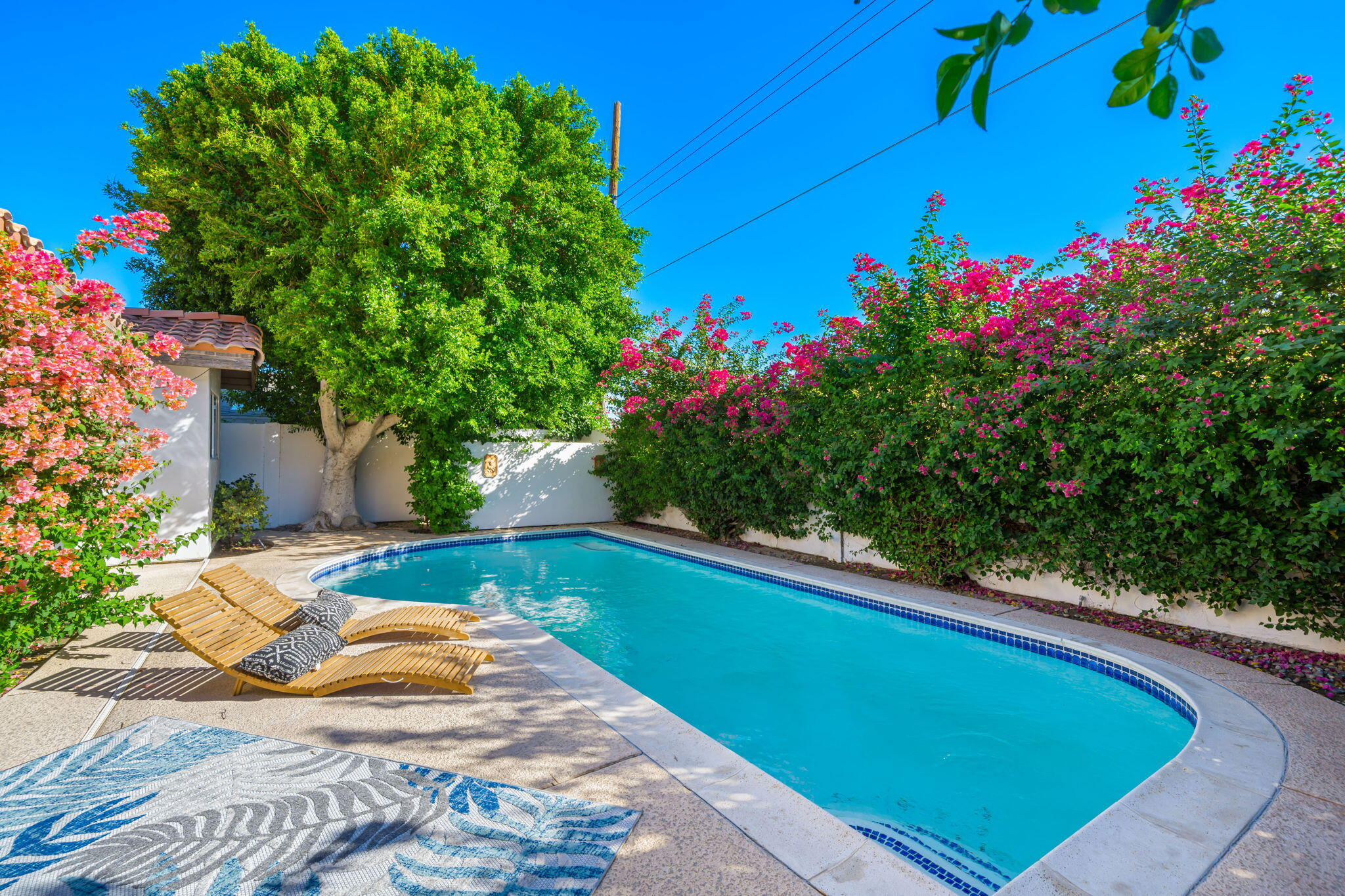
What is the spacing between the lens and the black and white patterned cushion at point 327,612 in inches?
215

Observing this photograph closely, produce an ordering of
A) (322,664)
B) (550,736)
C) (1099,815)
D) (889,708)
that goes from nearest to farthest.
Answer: (1099,815), (550,736), (322,664), (889,708)

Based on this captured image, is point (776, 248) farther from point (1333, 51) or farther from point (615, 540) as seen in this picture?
point (1333, 51)

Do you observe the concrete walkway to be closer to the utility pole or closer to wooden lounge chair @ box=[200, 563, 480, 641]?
wooden lounge chair @ box=[200, 563, 480, 641]

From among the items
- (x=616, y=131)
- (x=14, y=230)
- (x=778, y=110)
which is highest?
(x=616, y=131)

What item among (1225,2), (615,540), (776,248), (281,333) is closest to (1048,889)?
(1225,2)

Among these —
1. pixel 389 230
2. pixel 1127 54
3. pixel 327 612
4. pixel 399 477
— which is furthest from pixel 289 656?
pixel 399 477

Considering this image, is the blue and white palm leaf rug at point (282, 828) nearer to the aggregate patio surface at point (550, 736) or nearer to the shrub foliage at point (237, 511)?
the aggregate patio surface at point (550, 736)

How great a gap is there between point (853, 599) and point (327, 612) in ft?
19.0

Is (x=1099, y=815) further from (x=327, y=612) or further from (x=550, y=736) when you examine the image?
(x=327, y=612)

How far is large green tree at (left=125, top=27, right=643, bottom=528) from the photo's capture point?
1035 cm

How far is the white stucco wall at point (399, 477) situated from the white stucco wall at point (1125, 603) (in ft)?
22.5

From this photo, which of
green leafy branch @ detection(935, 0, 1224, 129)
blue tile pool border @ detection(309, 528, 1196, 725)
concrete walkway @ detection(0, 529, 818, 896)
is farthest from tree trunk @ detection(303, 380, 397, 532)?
green leafy branch @ detection(935, 0, 1224, 129)

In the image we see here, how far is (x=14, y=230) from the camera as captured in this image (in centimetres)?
426

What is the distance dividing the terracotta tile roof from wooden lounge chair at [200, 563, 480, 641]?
272 cm
